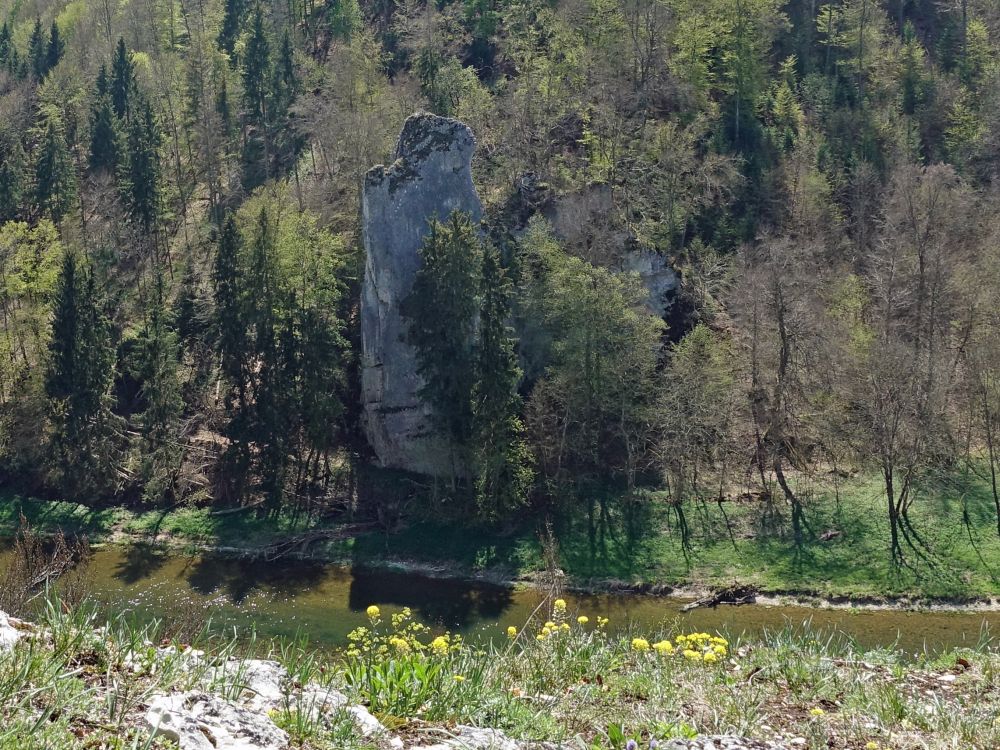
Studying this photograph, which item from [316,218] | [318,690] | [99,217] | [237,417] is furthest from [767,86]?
[318,690]

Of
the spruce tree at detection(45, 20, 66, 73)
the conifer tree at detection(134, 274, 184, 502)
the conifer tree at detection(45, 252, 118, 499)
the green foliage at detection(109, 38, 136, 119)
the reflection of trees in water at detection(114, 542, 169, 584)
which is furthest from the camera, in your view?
the spruce tree at detection(45, 20, 66, 73)

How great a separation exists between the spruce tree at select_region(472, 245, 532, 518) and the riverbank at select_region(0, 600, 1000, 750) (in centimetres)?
2180

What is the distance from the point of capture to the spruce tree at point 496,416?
31.8 m

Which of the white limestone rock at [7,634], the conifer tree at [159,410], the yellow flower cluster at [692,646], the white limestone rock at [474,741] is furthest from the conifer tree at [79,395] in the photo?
the white limestone rock at [474,741]

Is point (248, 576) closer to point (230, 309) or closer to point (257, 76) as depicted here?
point (230, 309)

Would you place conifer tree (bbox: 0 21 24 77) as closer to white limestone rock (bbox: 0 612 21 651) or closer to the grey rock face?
the grey rock face

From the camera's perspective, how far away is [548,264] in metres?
36.4

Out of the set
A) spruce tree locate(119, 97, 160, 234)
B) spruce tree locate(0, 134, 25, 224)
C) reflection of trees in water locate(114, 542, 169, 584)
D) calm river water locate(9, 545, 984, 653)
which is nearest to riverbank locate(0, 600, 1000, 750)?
calm river water locate(9, 545, 984, 653)

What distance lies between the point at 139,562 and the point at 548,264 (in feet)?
63.6

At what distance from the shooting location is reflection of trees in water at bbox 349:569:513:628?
90.1 ft

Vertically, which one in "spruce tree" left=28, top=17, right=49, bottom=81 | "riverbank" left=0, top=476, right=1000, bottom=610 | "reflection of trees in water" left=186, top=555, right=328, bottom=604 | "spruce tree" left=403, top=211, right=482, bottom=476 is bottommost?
"reflection of trees in water" left=186, top=555, right=328, bottom=604

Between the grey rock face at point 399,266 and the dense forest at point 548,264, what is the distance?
150 centimetres

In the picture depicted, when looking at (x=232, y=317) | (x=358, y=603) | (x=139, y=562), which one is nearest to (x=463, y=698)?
(x=358, y=603)

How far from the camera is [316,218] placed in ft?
136
